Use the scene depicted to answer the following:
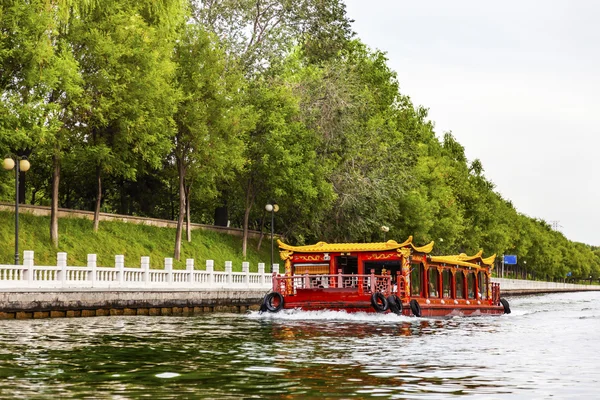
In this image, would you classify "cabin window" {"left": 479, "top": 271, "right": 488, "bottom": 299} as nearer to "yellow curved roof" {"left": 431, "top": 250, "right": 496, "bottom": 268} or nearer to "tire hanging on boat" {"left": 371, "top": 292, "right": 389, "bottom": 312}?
"yellow curved roof" {"left": 431, "top": 250, "right": 496, "bottom": 268}

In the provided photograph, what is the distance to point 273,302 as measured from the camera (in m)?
38.4

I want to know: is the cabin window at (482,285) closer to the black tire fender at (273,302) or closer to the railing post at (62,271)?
the black tire fender at (273,302)

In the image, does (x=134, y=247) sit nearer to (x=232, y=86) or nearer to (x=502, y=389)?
(x=232, y=86)

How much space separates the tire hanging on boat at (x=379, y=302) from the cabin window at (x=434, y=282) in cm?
625

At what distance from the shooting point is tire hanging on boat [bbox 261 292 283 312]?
124 feet

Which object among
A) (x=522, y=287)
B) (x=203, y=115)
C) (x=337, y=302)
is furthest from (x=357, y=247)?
(x=522, y=287)

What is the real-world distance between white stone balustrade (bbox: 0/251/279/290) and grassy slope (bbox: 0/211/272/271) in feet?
13.5

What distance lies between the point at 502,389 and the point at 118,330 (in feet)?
48.7

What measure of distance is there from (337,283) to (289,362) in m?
21.3

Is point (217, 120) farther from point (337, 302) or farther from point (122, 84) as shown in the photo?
point (337, 302)

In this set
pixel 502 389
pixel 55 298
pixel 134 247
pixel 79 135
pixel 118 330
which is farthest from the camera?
pixel 134 247

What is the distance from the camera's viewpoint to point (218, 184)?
6562 cm

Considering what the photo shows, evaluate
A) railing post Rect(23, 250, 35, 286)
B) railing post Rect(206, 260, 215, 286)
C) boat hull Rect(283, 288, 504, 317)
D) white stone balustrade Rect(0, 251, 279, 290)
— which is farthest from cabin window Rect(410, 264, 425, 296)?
railing post Rect(23, 250, 35, 286)

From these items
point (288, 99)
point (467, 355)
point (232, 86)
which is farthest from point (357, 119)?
point (467, 355)
